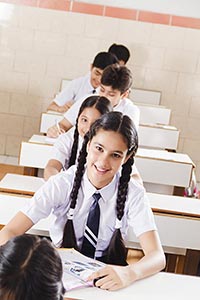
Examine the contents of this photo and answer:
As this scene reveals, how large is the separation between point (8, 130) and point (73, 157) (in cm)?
360

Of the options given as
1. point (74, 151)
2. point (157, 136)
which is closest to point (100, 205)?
point (74, 151)

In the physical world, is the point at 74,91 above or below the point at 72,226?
above

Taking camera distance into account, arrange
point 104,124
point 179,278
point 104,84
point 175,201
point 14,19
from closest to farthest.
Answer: point 179,278
point 104,124
point 175,201
point 104,84
point 14,19

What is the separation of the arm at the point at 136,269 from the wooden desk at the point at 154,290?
0.02m

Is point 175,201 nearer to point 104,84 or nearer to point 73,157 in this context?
point 73,157

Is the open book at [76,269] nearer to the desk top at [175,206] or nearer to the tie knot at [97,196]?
the tie knot at [97,196]

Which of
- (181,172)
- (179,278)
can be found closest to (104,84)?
(181,172)

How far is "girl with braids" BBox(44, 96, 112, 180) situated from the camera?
3.21 meters

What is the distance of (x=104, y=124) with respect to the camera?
241 centimetres

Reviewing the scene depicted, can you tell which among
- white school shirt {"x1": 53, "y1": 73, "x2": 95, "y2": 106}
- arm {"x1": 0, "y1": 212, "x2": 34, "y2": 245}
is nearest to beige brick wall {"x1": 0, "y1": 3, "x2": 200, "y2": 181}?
white school shirt {"x1": 53, "y1": 73, "x2": 95, "y2": 106}

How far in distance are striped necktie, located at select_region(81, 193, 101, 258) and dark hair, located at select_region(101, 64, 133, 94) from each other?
68.0 inches

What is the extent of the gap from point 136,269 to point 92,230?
397 millimetres

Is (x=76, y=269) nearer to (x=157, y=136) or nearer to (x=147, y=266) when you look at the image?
(x=147, y=266)

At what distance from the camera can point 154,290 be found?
6.62 feet
